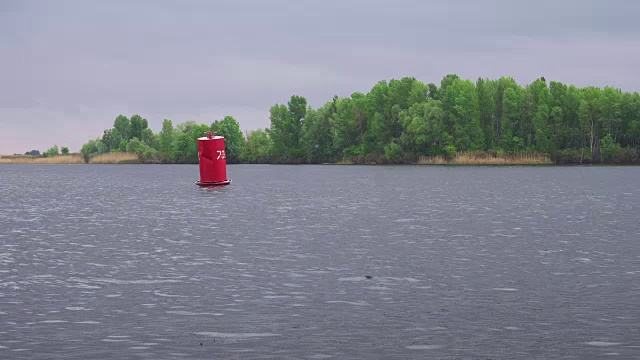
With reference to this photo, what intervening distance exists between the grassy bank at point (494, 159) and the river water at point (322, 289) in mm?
142206

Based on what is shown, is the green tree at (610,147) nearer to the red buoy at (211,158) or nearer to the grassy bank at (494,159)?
the grassy bank at (494,159)

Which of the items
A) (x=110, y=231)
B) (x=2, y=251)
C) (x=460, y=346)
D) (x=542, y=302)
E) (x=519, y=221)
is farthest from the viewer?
(x=519, y=221)

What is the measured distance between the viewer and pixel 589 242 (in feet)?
108

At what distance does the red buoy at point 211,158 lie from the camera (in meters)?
79.9

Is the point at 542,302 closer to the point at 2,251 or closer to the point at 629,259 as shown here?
the point at 629,259

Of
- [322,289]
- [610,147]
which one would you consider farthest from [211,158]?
[610,147]

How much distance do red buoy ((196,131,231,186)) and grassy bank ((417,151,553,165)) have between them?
108 m

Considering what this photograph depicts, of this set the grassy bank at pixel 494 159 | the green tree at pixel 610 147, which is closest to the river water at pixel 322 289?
the green tree at pixel 610 147

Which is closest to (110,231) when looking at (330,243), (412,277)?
(330,243)

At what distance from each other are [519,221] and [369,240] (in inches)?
510

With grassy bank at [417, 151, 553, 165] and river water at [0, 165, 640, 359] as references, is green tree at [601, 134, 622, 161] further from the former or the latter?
river water at [0, 165, 640, 359]

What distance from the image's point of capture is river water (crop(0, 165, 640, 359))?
15.3 meters

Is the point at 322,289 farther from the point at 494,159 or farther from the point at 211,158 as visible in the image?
the point at 494,159

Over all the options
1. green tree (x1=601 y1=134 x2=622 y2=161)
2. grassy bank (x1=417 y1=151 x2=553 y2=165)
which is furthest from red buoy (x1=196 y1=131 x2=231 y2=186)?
green tree (x1=601 y1=134 x2=622 y2=161)
